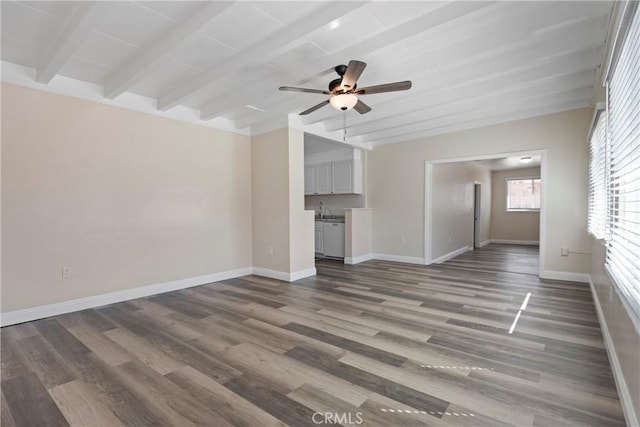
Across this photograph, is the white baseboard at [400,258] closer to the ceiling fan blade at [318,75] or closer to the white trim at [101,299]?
the white trim at [101,299]

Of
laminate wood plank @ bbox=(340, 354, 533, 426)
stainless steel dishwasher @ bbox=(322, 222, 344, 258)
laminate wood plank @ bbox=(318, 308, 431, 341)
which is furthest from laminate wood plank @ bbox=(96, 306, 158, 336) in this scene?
stainless steel dishwasher @ bbox=(322, 222, 344, 258)

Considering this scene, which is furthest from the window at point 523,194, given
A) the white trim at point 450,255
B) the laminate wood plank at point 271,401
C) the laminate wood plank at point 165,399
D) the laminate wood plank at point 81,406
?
the laminate wood plank at point 81,406

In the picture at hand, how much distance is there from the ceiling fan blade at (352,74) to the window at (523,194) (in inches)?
349

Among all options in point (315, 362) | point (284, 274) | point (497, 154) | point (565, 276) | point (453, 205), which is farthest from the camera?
point (453, 205)

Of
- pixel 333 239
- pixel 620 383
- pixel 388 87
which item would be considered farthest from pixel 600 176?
pixel 333 239

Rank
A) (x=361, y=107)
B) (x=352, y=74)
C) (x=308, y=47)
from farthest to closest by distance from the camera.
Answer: (x=361, y=107)
(x=308, y=47)
(x=352, y=74)

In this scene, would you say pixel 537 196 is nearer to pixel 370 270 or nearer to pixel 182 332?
pixel 370 270

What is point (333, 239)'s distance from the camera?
6.76 meters

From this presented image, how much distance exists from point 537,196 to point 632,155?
9.11 metres

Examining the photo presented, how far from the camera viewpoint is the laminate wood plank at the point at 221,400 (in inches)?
66.6

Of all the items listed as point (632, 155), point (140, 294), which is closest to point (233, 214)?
point (140, 294)

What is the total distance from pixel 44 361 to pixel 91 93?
293 centimetres

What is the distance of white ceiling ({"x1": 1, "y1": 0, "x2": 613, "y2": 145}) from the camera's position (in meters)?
2.29

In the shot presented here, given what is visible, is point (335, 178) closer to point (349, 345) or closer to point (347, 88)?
point (347, 88)
